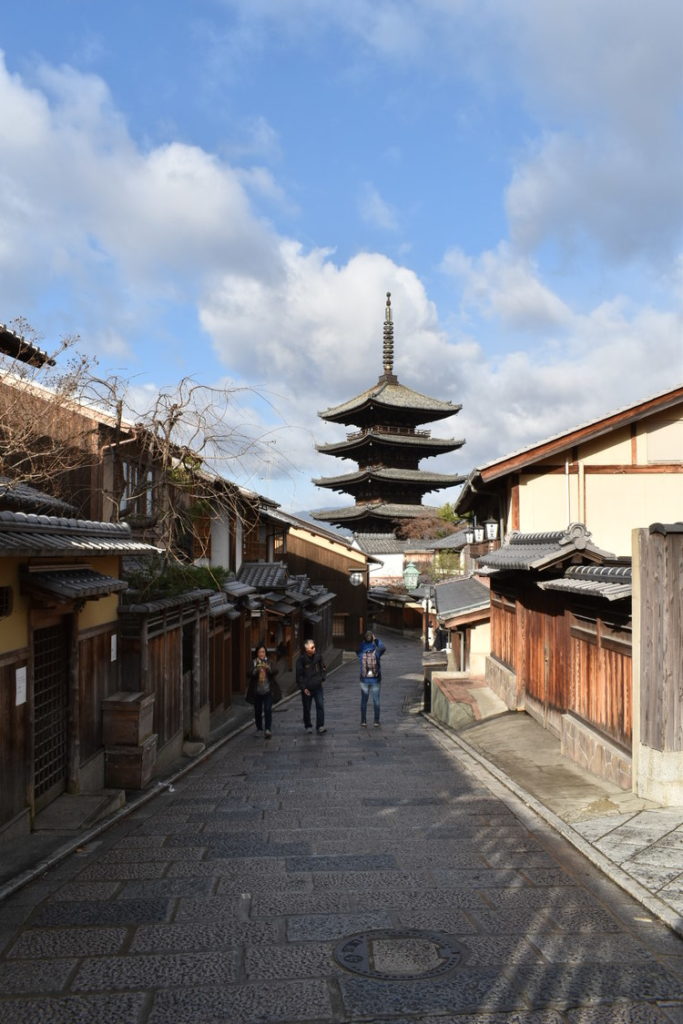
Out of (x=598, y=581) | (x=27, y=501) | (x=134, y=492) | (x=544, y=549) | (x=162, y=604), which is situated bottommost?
(x=162, y=604)

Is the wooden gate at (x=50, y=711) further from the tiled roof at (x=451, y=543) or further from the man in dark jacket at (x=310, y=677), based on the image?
the tiled roof at (x=451, y=543)

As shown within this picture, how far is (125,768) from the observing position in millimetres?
12344

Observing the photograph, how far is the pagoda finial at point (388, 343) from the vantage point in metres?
64.7

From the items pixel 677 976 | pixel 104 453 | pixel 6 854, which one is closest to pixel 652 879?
pixel 677 976

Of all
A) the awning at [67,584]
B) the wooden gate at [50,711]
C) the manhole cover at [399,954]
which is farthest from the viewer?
the wooden gate at [50,711]

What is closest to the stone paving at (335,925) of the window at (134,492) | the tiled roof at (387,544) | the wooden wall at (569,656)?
the wooden wall at (569,656)

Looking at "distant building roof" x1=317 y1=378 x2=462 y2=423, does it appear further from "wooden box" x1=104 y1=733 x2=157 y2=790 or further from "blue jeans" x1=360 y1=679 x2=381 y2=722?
"wooden box" x1=104 y1=733 x2=157 y2=790

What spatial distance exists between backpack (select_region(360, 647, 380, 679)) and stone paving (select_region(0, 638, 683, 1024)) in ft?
23.2

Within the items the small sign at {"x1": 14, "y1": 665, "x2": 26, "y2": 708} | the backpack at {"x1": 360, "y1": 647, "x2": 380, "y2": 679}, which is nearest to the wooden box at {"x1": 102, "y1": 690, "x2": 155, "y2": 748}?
the small sign at {"x1": 14, "y1": 665, "x2": 26, "y2": 708}

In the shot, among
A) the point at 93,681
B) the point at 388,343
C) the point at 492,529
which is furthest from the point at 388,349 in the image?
the point at 93,681

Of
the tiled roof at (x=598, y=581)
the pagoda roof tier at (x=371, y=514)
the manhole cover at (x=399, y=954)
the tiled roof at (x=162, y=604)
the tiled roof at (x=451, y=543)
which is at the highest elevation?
the pagoda roof tier at (x=371, y=514)

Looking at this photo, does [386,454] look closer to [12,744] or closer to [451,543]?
[451,543]

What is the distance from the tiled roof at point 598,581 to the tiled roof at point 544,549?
1.04 feet

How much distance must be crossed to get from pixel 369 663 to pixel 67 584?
961 cm
